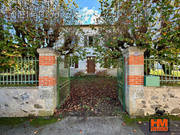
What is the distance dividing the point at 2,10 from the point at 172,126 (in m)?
7.46

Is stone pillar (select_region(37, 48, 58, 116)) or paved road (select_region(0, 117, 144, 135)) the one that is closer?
paved road (select_region(0, 117, 144, 135))

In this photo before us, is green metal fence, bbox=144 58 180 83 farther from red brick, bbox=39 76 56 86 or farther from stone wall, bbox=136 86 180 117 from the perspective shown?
red brick, bbox=39 76 56 86

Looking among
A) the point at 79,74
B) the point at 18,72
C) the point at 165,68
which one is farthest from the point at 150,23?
the point at 79,74

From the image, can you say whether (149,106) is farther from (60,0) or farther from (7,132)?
(60,0)

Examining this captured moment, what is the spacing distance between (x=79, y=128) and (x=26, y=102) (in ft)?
6.59

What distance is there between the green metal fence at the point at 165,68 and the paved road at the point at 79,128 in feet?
6.71

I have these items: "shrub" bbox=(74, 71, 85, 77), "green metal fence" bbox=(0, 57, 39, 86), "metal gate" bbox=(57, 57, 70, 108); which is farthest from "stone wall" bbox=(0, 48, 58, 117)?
"shrub" bbox=(74, 71, 85, 77)

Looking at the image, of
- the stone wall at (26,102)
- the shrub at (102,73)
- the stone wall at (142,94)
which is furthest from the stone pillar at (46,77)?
the shrub at (102,73)

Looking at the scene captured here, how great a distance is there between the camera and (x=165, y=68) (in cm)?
321

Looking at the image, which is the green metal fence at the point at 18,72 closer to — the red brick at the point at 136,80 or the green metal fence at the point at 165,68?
the red brick at the point at 136,80

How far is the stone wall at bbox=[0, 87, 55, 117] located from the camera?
315cm

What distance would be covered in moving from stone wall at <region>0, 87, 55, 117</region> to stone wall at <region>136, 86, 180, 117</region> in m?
3.10

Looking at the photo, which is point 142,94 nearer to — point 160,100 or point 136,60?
A: point 160,100

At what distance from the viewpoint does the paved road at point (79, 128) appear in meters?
2.54
